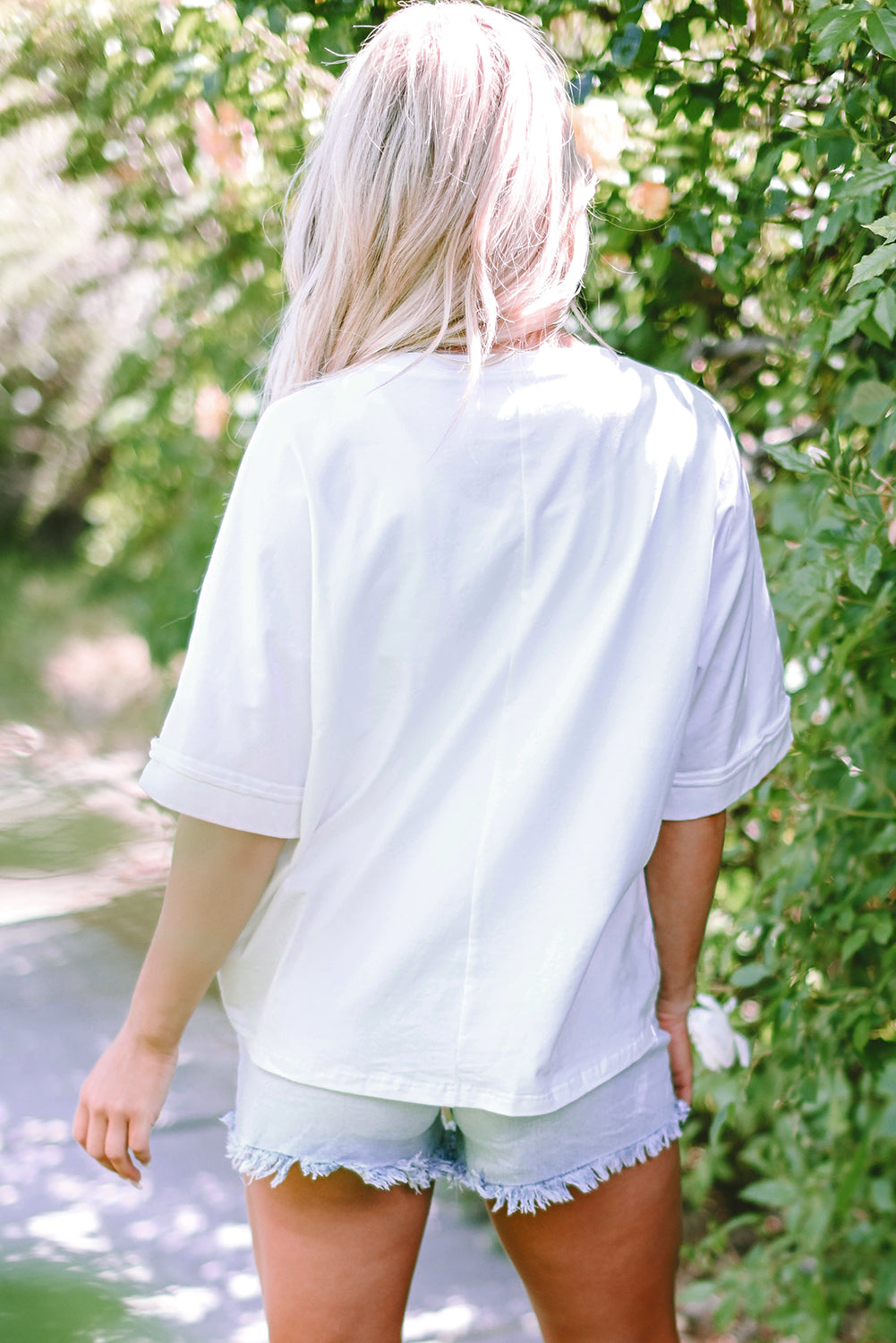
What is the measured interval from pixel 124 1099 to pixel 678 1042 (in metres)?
0.55

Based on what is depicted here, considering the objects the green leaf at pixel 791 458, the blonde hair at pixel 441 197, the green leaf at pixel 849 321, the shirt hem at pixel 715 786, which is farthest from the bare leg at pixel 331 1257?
the green leaf at pixel 849 321

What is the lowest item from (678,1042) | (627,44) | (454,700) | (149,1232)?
(149,1232)

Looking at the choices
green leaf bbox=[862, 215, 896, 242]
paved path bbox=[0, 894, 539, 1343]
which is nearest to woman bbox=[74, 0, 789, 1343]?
green leaf bbox=[862, 215, 896, 242]

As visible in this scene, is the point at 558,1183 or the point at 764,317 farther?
the point at 764,317

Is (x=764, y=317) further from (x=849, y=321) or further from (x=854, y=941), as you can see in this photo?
(x=854, y=941)

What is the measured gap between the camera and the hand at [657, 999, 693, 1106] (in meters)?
1.22

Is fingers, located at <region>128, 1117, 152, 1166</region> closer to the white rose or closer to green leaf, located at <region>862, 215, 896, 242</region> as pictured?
the white rose

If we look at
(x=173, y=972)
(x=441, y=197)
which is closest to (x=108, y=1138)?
(x=173, y=972)

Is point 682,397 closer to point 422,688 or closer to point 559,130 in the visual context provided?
point 559,130

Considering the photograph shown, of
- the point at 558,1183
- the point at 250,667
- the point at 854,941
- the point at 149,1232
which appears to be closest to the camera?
the point at 250,667

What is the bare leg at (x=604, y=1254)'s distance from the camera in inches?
41.3

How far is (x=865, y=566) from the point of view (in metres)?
1.17

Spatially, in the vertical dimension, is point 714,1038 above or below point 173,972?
below

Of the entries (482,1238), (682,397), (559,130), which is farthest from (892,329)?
(482,1238)
